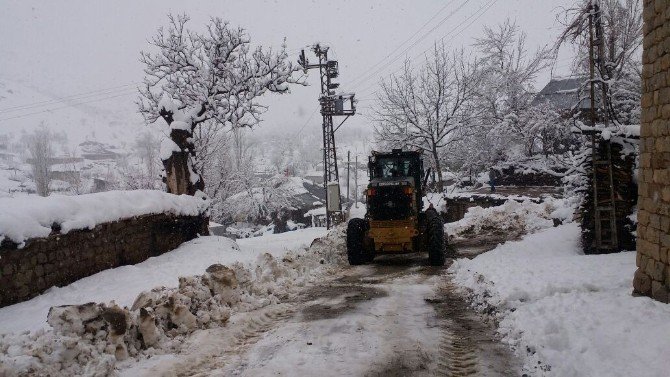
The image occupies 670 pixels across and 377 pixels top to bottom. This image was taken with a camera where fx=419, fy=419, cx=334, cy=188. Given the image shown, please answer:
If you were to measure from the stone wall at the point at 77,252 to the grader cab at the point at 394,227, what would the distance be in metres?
4.63

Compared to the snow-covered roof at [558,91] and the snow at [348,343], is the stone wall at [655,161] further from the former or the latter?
the snow-covered roof at [558,91]

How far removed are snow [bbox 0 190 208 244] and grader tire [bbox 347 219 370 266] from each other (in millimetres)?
4634

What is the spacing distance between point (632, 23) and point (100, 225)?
20.6 m

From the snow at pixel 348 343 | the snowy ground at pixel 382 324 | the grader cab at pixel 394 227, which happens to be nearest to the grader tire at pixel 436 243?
the grader cab at pixel 394 227

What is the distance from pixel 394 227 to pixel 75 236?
20.8 feet

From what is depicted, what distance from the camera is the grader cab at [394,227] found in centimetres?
954

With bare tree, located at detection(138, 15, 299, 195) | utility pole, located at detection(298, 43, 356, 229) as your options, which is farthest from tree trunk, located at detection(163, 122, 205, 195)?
utility pole, located at detection(298, 43, 356, 229)

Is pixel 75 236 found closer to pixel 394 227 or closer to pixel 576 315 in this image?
pixel 394 227

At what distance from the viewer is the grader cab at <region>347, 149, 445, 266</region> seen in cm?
954

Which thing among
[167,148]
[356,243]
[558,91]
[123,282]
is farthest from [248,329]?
[558,91]

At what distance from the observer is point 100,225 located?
25.8ft

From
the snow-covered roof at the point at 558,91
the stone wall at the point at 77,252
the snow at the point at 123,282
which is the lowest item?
the snow at the point at 123,282

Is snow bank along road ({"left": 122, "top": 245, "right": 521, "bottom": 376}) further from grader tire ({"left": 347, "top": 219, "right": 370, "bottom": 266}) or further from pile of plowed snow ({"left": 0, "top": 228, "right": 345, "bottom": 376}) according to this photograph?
grader tire ({"left": 347, "top": 219, "right": 370, "bottom": 266})

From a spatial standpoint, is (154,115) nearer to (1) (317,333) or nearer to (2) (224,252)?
(2) (224,252)
